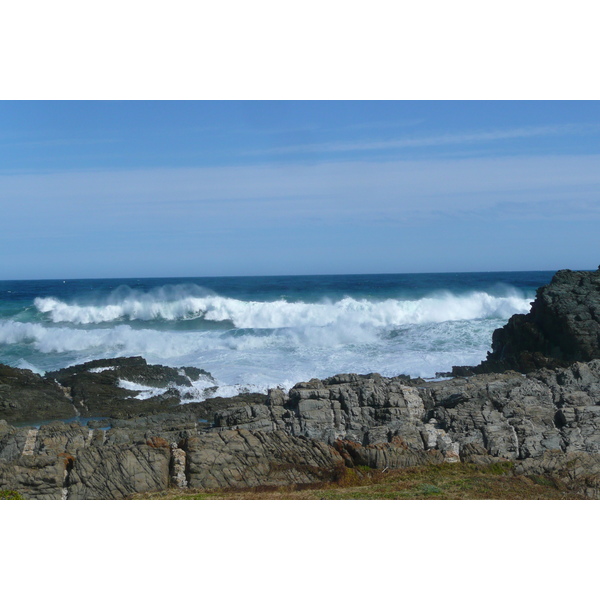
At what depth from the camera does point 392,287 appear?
72.1 m

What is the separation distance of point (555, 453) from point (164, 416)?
10789 millimetres

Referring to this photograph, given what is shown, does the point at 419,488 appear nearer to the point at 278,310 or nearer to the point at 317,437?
the point at 317,437

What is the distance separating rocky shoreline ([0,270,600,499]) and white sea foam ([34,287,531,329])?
23.9m

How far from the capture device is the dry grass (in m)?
10.2

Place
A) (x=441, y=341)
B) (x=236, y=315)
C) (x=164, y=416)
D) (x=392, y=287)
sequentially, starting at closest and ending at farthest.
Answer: (x=164, y=416)
(x=441, y=341)
(x=236, y=315)
(x=392, y=287)

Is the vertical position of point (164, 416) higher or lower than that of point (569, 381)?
lower

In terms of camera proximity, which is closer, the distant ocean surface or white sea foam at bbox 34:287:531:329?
the distant ocean surface

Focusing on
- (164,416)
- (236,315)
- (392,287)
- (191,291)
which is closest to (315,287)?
(392,287)

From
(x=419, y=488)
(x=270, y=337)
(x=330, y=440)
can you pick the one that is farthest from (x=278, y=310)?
(x=419, y=488)

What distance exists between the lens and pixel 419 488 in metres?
10.6

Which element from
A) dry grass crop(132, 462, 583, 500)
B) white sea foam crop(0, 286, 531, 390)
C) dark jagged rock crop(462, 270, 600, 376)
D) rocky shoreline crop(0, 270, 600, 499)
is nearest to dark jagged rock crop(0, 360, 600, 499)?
rocky shoreline crop(0, 270, 600, 499)

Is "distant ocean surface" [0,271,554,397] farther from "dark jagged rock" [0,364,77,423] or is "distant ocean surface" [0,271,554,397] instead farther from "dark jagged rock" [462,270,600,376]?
"dark jagged rock" [0,364,77,423]

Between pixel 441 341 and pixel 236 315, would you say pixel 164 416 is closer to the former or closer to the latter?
pixel 441 341

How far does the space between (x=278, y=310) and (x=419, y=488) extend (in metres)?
35.9
